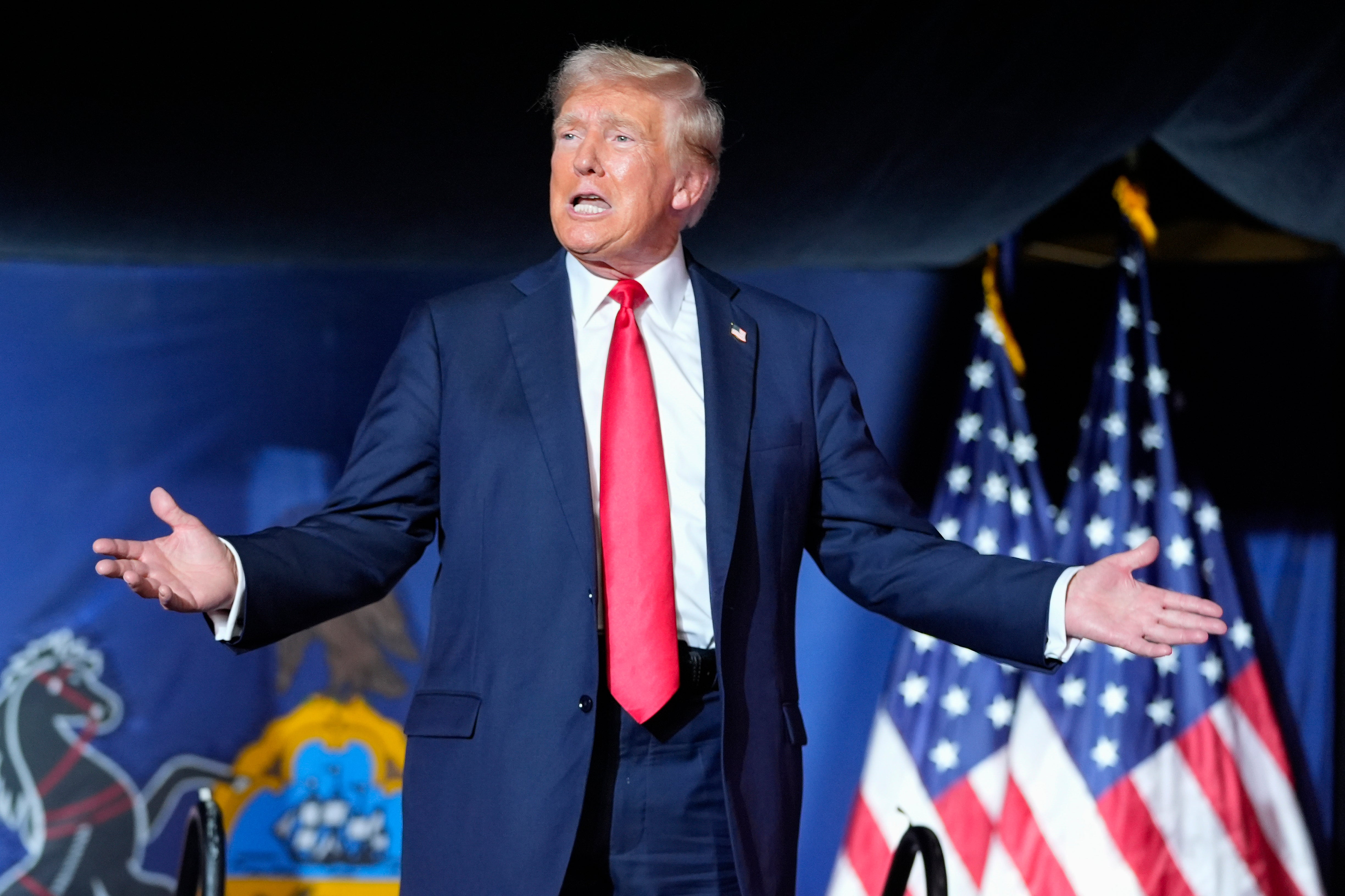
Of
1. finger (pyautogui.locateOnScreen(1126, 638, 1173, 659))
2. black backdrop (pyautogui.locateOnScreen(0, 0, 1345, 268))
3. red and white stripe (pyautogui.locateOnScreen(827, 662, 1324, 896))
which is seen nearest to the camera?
finger (pyautogui.locateOnScreen(1126, 638, 1173, 659))

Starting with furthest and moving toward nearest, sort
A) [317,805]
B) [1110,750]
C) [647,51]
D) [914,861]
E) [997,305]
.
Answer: [997,305] < [1110,750] < [317,805] < [647,51] < [914,861]

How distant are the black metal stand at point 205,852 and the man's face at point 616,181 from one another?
1.29 metres

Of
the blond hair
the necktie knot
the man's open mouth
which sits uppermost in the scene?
the blond hair

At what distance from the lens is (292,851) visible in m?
3.57

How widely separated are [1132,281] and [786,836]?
2687 millimetres

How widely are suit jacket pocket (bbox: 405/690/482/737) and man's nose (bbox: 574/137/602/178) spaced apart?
66cm

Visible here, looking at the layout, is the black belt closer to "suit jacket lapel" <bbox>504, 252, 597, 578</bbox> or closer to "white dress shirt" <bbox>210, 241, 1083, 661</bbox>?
"white dress shirt" <bbox>210, 241, 1083, 661</bbox>

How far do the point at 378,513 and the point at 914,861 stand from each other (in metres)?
1.53

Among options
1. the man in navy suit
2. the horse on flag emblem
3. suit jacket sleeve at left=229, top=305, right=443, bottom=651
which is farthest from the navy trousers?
the horse on flag emblem

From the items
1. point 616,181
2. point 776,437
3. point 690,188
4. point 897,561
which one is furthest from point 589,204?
point 897,561

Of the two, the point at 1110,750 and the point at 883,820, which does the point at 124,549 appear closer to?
the point at 883,820

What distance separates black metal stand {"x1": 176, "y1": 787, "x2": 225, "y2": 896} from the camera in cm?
239

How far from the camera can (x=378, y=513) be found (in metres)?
1.68

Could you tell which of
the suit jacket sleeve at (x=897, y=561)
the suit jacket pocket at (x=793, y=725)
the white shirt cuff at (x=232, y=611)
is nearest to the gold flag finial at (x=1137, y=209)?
the suit jacket sleeve at (x=897, y=561)
